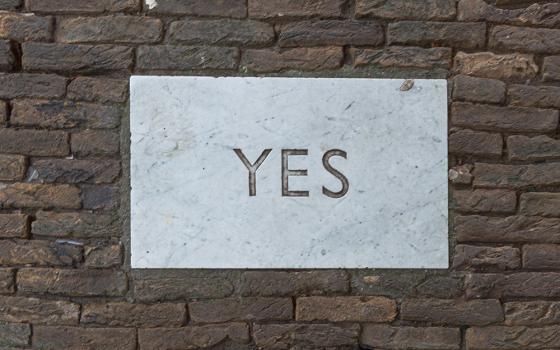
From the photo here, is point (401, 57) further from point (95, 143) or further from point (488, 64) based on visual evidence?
point (95, 143)

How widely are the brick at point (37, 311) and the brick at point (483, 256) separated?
4.60ft

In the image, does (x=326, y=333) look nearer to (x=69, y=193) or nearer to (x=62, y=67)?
(x=69, y=193)

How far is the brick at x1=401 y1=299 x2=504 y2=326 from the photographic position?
1818 mm

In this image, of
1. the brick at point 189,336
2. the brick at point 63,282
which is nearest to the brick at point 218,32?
the brick at point 63,282

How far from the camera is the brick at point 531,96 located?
185 centimetres

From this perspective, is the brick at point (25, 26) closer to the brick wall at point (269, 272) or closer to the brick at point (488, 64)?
the brick wall at point (269, 272)

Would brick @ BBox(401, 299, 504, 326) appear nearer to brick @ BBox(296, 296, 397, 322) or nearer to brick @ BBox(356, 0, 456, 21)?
brick @ BBox(296, 296, 397, 322)

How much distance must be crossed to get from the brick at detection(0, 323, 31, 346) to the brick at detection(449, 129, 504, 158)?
1670mm

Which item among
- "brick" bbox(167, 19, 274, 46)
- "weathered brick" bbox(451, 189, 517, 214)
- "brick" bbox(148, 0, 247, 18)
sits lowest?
"weathered brick" bbox(451, 189, 517, 214)

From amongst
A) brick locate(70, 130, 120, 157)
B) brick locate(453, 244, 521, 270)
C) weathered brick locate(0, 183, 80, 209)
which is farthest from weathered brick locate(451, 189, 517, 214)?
weathered brick locate(0, 183, 80, 209)

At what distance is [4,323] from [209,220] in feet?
2.69

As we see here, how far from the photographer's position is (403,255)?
5.95 feet

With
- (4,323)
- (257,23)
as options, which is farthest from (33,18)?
(4,323)

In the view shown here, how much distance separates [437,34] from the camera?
1.84 metres
